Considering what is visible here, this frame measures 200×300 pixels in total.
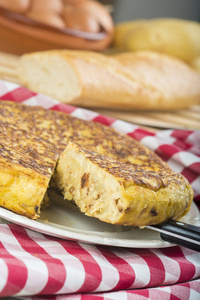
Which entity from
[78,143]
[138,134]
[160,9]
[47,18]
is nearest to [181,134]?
[138,134]

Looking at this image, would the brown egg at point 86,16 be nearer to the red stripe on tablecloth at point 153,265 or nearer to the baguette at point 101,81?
→ the baguette at point 101,81

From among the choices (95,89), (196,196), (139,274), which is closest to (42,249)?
(139,274)

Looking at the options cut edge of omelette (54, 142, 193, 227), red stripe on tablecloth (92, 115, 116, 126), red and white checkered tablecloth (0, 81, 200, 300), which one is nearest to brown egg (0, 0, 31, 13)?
red stripe on tablecloth (92, 115, 116, 126)

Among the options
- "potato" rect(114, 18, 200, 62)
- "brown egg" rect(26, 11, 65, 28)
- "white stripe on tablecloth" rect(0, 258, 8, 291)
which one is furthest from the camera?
"potato" rect(114, 18, 200, 62)

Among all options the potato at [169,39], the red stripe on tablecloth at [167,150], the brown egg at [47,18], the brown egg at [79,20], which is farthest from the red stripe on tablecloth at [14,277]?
the potato at [169,39]

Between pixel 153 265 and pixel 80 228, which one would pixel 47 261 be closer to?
pixel 80 228

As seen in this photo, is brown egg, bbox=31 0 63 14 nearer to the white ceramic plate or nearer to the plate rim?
the white ceramic plate
